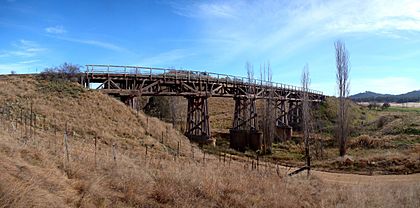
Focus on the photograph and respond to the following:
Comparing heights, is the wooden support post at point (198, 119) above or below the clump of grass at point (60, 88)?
below

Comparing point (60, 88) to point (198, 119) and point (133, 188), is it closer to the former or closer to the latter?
point (198, 119)

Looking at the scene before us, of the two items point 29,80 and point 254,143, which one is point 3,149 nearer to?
point 29,80

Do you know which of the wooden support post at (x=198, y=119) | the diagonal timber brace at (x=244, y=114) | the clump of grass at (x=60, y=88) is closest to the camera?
the clump of grass at (x=60, y=88)

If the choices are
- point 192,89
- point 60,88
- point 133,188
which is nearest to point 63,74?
point 60,88

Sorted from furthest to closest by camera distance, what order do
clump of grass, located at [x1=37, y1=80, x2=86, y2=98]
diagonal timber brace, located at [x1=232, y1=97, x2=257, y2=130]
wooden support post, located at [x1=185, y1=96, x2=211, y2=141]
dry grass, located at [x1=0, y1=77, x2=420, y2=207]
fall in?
diagonal timber brace, located at [x1=232, y1=97, x2=257, y2=130] < wooden support post, located at [x1=185, y1=96, x2=211, y2=141] < clump of grass, located at [x1=37, y1=80, x2=86, y2=98] < dry grass, located at [x1=0, y1=77, x2=420, y2=207]

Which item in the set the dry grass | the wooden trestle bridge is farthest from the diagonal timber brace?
the dry grass

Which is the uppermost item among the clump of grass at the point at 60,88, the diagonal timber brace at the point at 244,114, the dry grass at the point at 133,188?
the clump of grass at the point at 60,88

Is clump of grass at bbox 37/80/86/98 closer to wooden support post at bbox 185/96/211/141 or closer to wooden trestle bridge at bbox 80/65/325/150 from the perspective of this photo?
wooden trestle bridge at bbox 80/65/325/150

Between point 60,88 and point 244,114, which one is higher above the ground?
point 60,88

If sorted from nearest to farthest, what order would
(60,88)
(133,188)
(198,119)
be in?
(133,188) → (60,88) → (198,119)

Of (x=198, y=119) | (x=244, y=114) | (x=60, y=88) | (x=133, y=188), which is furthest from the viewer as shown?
(x=244, y=114)

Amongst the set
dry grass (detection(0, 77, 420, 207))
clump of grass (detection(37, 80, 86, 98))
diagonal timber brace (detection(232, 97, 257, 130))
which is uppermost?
clump of grass (detection(37, 80, 86, 98))

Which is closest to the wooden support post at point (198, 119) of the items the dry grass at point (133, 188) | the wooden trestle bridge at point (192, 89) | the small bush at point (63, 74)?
the wooden trestle bridge at point (192, 89)

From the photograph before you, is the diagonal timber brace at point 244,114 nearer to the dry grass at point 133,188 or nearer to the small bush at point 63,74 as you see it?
the small bush at point 63,74
